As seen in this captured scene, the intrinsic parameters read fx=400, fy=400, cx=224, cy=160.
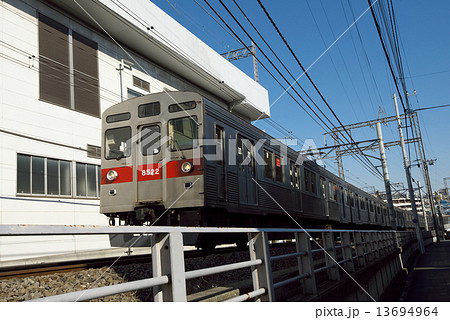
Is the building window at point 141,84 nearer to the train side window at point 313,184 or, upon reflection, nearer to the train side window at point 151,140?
the train side window at point 313,184

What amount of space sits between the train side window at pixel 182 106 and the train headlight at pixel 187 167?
1.20m

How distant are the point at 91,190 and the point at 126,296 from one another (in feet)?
41.7

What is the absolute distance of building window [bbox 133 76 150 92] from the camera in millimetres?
19486

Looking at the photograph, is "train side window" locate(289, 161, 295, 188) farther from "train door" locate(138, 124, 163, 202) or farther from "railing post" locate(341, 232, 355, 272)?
"train door" locate(138, 124, 163, 202)

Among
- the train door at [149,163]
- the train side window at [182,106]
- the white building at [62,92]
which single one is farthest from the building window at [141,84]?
the train side window at [182,106]

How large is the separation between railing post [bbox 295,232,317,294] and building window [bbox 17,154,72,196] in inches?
442

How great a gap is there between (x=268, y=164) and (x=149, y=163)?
3666 mm

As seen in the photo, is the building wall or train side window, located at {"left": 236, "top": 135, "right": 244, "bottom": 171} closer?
train side window, located at {"left": 236, "top": 135, "right": 244, "bottom": 171}


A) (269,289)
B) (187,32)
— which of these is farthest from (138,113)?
(187,32)

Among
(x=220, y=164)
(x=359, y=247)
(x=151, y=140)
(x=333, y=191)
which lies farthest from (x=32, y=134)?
(x=333, y=191)

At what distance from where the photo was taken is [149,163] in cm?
864

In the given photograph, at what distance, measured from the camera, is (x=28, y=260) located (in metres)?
12.6

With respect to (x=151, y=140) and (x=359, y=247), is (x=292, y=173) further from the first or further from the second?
(x=151, y=140)

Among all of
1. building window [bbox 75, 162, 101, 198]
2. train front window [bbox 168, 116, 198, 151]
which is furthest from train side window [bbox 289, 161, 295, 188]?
building window [bbox 75, 162, 101, 198]
